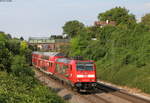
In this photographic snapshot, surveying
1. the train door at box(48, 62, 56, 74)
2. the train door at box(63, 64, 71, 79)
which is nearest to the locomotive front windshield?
the train door at box(63, 64, 71, 79)

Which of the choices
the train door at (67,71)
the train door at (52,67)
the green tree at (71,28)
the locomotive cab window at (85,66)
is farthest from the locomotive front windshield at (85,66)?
the green tree at (71,28)

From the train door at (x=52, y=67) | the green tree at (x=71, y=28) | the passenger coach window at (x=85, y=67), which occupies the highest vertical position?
the green tree at (x=71, y=28)

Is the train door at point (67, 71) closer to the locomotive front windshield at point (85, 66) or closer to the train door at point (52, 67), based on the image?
the locomotive front windshield at point (85, 66)

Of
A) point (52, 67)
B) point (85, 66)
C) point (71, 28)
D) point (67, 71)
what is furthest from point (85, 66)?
point (71, 28)

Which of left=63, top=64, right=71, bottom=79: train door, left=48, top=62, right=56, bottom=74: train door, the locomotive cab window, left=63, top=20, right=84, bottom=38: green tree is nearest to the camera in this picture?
the locomotive cab window

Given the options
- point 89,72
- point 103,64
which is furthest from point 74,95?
point 103,64

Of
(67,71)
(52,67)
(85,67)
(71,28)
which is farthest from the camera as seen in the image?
(71,28)

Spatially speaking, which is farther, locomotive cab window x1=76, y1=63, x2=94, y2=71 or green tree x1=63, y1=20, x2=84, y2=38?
green tree x1=63, y1=20, x2=84, y2=38

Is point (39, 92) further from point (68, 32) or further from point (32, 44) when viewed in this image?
point (68, 32)

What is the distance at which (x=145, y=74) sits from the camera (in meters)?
28.6

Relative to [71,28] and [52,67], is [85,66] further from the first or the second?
[71,28]

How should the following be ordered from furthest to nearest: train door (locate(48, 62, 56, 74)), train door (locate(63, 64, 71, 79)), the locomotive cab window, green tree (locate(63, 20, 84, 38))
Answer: green tree (locate(63, 20, 84, 38))
train door (locate(48, 62, 56, 74))
train door (locate(63, 64, 71, 79))
the locomotive cab window

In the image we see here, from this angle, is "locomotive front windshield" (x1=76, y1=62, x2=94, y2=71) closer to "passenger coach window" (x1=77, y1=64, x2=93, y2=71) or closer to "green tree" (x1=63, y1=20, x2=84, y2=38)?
"passenger coach window" (x1=77, y1=64, x2=93, y2=71)

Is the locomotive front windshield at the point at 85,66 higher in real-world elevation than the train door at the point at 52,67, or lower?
higher
